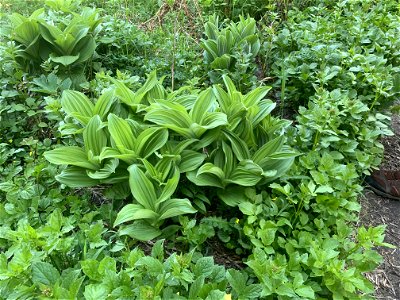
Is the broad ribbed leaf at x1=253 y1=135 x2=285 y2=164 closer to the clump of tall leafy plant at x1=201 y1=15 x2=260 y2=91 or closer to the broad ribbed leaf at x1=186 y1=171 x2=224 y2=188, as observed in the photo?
the broad ribbed leaf at x1=186 y1=171 x2=224 y2=188

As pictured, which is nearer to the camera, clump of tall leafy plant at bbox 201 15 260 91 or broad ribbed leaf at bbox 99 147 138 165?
broad ribbed leaf at bbox 99 147 138 165

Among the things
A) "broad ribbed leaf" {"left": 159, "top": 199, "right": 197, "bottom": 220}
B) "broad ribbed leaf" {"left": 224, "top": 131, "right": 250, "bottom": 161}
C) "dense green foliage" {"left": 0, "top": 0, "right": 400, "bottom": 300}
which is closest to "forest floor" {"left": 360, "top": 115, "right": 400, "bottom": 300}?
"dense green foliage" {"left": 0, "top": 0, "right": 400, "bottom": 300}

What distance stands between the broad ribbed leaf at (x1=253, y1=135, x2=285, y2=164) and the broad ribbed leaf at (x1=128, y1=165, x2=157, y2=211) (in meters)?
0.60

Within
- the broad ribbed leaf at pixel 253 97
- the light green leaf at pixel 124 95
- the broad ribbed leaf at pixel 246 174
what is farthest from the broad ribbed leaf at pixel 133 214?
the broad ribbed leaf at pixel 253 97

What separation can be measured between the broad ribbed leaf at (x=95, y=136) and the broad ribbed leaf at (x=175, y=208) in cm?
49

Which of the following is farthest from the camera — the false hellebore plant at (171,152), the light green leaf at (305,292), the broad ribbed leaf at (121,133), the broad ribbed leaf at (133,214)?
the broad ribbed leaf at (121,133)

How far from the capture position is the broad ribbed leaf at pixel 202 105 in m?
2.29

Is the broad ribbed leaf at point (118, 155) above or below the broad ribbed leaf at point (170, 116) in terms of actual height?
below

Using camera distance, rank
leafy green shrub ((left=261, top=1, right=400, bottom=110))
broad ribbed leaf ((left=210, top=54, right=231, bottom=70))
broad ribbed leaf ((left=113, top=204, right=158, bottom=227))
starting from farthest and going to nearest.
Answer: broad ribbed leaf ((left=210, top=54, right=231, bottom=70)), leafy green shrub ((left=261, top=1, right=400, bottom=110)), broad ribbed leaf ((left=113, top=204, right=158, bottom=227))

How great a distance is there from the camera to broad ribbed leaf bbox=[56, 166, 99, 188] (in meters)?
2.20

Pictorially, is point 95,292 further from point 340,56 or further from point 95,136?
point 340,56

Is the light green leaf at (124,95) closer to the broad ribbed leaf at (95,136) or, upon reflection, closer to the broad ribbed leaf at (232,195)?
the broad ribbed leaf at (95,136)

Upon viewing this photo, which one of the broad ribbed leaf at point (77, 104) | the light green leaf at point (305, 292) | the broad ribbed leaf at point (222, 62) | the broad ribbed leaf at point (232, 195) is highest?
the broad ribbed leaf at point (77, 104)

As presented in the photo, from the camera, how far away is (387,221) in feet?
9.59
